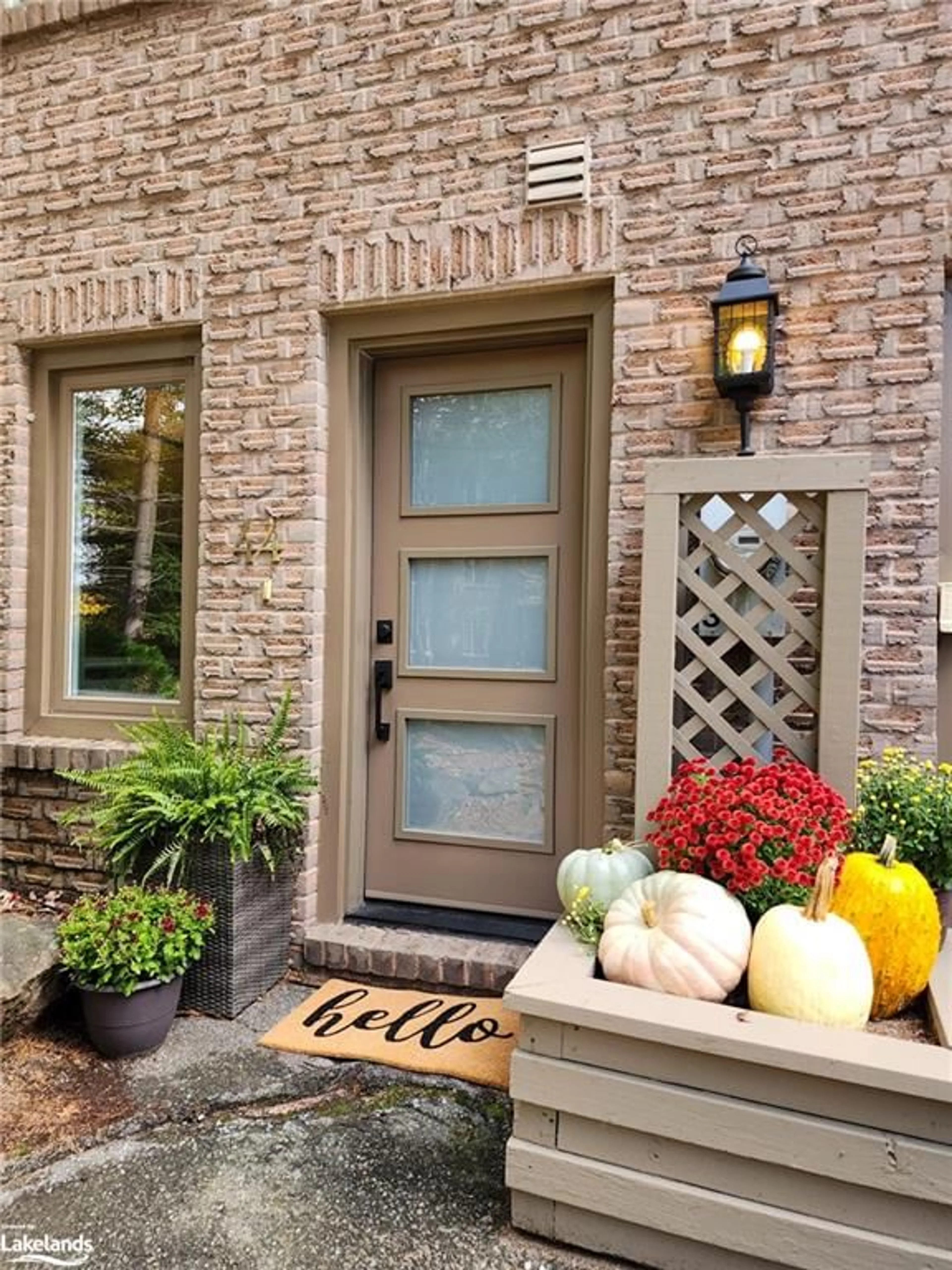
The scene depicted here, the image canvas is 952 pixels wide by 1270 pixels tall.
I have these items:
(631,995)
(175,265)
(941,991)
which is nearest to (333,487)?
(175,265)

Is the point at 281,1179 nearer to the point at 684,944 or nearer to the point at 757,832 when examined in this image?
the point at 684,944

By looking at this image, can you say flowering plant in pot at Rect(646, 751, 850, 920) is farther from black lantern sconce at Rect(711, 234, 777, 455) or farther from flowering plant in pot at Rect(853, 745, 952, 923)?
black lantern sconce at Rect(711, 234, 777, 455)

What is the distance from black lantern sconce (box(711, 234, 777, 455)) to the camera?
216 centimetres

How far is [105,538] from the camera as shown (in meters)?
3.09

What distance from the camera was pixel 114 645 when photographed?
3.07 metres

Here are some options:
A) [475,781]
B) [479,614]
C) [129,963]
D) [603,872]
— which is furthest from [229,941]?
[479,614]

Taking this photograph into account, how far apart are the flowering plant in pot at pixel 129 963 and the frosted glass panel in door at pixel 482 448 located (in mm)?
1588

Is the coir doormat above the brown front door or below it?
below

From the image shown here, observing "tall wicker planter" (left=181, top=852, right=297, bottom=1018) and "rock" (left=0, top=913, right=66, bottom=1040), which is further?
"tall wicker planter" (left=181, top=852, right=297, bottom=1018)

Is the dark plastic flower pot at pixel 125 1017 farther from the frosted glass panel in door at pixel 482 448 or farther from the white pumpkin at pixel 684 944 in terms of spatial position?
the frosted glass panel in door at pixel 482 448

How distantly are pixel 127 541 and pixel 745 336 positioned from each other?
2.40 metres

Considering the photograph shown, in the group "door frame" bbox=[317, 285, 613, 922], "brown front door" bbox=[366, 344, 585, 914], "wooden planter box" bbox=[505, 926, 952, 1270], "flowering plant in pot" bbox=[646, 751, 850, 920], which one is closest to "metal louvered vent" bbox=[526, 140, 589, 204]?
"door frame" bbox=[317, 285, 613, 922]

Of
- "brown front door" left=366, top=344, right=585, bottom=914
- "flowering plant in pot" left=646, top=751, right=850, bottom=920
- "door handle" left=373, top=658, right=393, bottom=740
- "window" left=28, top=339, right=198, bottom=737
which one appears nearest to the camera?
"flowering plant in pot" left=646, top=751, right=850, bottom=920

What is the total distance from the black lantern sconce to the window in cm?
198
